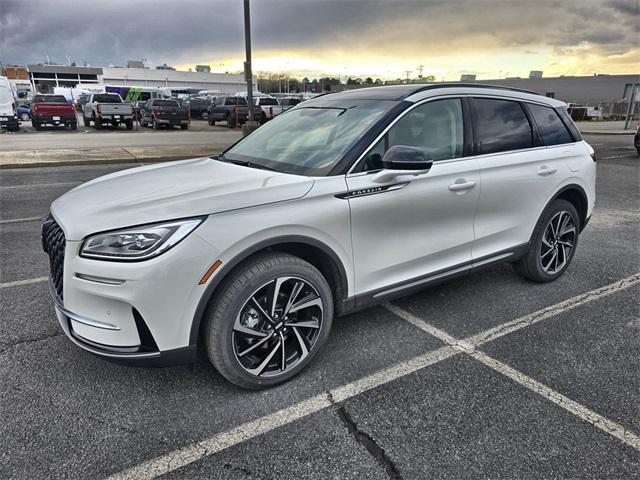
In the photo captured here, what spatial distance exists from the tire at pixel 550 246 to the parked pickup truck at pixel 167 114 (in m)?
24.7

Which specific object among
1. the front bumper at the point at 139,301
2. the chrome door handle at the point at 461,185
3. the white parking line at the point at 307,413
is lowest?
the white parking line at the point at 307,413

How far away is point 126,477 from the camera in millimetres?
2139

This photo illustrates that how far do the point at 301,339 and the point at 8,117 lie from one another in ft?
83.5

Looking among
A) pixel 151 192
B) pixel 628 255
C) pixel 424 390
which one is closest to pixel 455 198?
pixel 424 390

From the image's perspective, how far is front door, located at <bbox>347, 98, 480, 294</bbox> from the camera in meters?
2.98

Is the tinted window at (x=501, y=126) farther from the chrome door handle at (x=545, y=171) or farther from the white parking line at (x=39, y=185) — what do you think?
the white parking line at (x=39, y=185)

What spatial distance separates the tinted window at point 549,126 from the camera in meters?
4.18

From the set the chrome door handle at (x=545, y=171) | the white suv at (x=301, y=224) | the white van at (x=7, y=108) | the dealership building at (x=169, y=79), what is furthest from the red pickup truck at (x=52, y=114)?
the dealership building at (x=169, y=79)

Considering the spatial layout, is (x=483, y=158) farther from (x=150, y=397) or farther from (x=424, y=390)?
(x=150, y=397)

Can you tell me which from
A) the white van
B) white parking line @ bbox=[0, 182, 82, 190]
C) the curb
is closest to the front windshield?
white parking line @ bbox=[0, 182, 82, 190]

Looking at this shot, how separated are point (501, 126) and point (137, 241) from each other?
3.01 metres

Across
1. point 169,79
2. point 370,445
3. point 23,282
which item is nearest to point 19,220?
point 23,282

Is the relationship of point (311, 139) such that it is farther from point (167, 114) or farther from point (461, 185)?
point (167, 114)

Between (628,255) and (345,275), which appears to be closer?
(345,275)
